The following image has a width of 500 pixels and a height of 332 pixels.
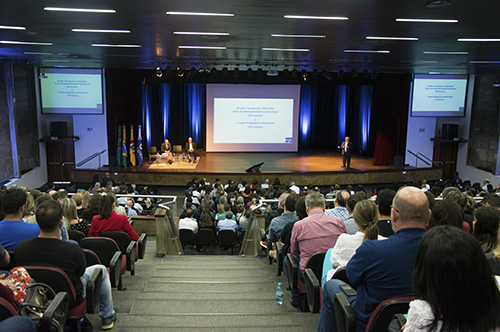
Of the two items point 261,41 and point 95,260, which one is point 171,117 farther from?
point 95,260

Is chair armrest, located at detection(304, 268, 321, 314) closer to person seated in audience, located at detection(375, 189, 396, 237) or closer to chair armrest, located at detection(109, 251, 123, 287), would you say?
person seated in audience, located at detection(375, 189, 396, 237)

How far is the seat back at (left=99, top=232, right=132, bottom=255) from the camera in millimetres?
4567

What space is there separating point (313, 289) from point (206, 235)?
430 cm

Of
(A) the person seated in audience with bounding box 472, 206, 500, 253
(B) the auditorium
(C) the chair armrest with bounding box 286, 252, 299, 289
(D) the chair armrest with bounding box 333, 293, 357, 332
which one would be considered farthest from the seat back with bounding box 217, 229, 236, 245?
(D) the chair armrest with bounding box 333, 293, 357, 332

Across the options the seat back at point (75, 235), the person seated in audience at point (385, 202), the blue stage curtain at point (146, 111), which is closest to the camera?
the person seated in audience at point (385, 202)

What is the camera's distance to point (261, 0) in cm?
509

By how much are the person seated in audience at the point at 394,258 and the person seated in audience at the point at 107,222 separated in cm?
300

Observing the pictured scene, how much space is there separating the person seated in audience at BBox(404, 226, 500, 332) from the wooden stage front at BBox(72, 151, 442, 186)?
13260mm

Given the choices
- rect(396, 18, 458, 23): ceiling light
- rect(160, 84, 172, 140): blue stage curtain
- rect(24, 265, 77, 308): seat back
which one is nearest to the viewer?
rect(24, 265, 77, 308): seat back

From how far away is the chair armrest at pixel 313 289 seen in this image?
3.39 metres

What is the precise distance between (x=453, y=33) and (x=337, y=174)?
8536 mm

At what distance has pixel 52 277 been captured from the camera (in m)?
2.84

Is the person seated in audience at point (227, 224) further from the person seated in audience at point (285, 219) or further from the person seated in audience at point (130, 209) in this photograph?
the person seated in audience at point (285, 219)

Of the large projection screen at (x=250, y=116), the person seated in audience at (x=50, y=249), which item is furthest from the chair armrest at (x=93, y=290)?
the large projection screen at (x=250, y=116)
